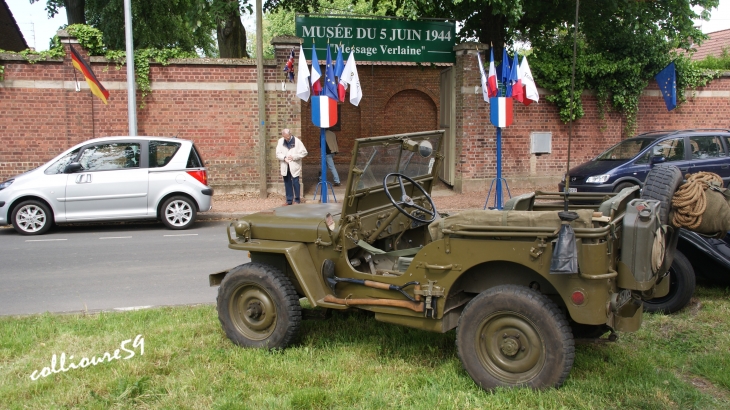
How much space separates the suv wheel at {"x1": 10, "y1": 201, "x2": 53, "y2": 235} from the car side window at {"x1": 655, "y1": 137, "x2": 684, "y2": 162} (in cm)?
1193

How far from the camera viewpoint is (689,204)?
4.62m

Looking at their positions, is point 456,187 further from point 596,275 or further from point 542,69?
point 596,275

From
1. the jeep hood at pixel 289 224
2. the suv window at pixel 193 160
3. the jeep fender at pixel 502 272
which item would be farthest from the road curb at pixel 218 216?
the jeep fender at pixel 502 272

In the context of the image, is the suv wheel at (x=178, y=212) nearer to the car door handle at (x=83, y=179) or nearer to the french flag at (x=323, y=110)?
the car door handle at (x=83, y=179)

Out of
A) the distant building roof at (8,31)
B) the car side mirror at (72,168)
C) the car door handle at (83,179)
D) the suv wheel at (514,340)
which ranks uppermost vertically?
the distant building roof at (8,31)

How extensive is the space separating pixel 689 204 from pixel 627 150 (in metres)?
10.1

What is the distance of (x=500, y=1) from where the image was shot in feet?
49.0

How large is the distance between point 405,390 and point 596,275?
4.60 ft

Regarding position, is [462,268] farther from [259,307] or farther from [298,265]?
[259,307]

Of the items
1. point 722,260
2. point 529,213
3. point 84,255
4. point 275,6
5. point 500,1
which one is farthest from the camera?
point 275,6

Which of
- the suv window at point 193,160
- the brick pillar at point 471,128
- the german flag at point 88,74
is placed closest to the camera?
the suv window at point 193,160

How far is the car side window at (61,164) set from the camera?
1180 cm

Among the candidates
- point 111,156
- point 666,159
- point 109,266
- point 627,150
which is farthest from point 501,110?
point 109,266

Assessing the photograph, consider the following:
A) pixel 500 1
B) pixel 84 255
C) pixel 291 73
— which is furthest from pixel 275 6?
pixel 84 255
